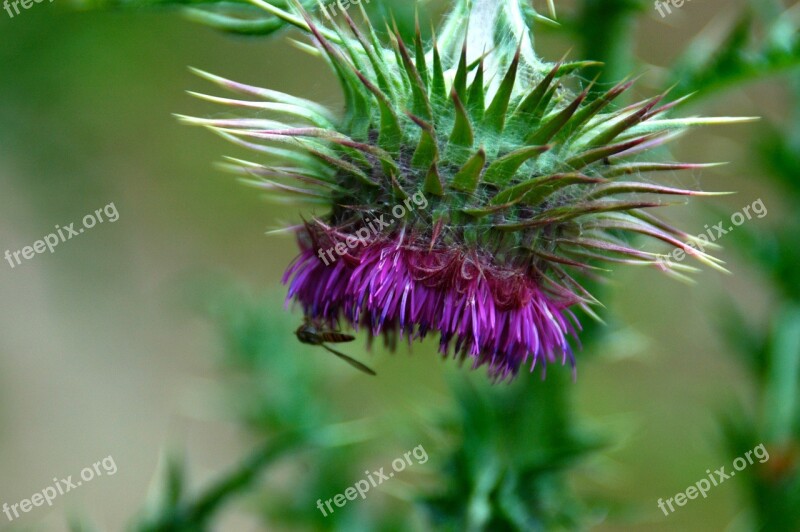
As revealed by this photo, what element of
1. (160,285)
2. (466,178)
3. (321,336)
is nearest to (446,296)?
(466,178)

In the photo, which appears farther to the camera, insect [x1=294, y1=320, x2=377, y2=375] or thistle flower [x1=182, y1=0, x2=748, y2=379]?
insect [x1=294, y1=320, x2=377, y2=375]

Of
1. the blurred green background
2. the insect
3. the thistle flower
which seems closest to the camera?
the thistle flower

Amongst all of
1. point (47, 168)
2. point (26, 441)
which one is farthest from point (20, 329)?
point (47, 168)

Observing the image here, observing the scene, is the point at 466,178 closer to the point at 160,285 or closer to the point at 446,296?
the point at 446,296

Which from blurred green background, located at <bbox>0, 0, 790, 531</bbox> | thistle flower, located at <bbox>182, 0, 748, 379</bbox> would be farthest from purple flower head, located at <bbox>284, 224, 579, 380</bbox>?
blurred green background, located at <bbox>0, 0, 790, 531</bbox>

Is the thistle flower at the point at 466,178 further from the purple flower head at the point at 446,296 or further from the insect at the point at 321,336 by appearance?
the insect at the point at 321,336

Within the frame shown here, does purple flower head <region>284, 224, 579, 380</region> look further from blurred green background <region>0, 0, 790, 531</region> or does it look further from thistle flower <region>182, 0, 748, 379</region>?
blurred green background <region>0, 0, 790, 531</region>

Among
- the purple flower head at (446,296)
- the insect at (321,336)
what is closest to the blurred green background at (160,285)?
the insect at (321,336)
